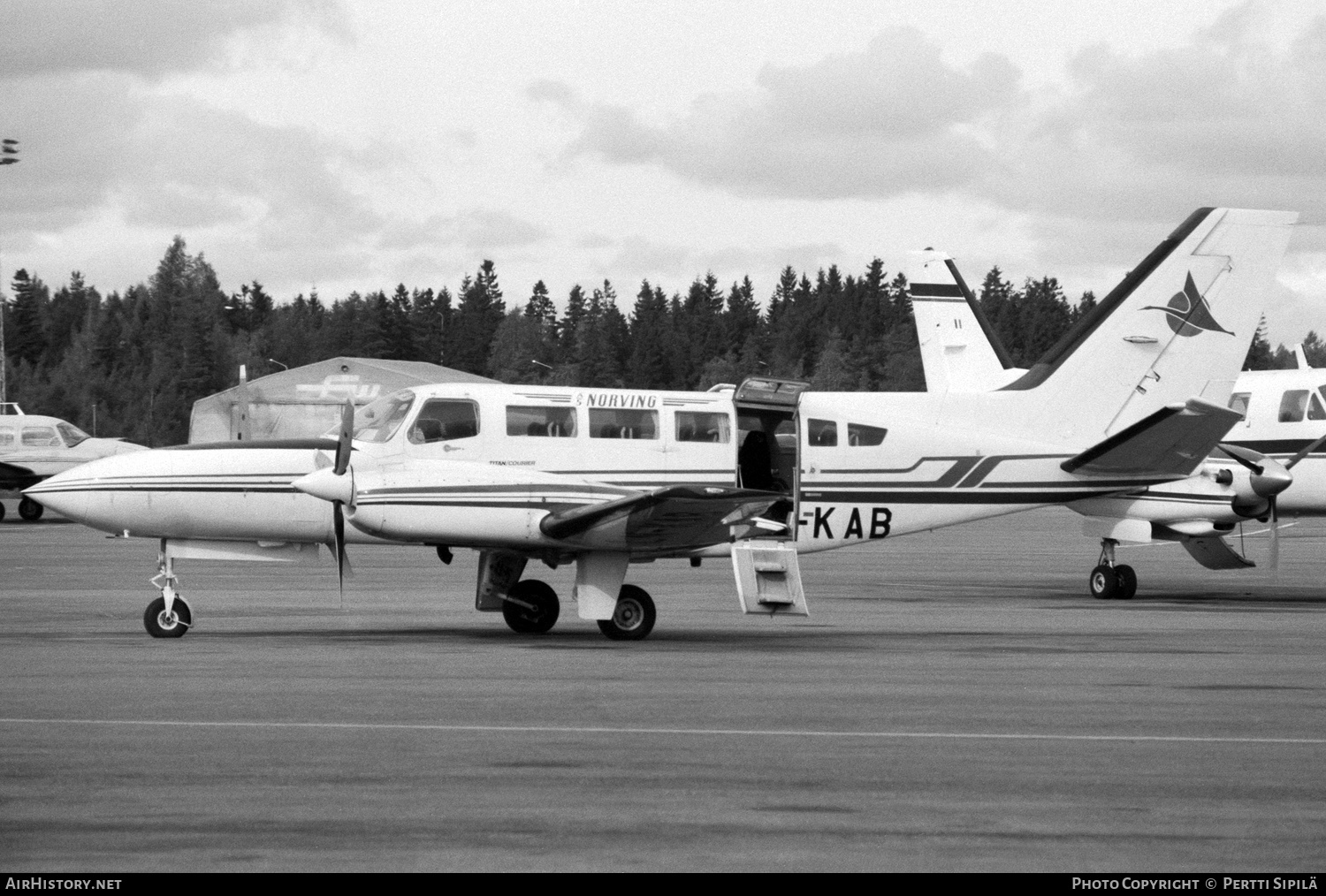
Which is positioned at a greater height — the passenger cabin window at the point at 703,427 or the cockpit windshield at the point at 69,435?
the cockpit windshield at the point at 69,435

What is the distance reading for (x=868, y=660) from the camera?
1377 cm

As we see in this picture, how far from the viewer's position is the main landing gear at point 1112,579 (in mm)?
21172

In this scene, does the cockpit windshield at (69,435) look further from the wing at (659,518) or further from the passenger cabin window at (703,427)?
the wing at (659,518)

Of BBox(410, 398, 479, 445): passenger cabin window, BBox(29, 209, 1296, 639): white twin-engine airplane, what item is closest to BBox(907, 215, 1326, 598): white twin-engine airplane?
BBox(29, 209, 1296, 639): white twin-engine airplane

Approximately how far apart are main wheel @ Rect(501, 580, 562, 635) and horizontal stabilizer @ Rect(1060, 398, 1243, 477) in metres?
7.53

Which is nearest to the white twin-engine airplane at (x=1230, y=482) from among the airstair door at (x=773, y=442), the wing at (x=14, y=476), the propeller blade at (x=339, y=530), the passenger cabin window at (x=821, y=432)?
the passenger cabin window at (x=821, y=432)

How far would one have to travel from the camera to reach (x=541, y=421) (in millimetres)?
16188

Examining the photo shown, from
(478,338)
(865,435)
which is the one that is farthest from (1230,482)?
(478,338)

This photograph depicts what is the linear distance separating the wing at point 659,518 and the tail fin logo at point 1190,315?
8724 millimetres

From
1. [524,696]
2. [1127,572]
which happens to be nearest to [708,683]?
[524,696]

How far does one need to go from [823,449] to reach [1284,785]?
976 centimetres

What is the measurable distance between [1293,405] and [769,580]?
11540 millimetres

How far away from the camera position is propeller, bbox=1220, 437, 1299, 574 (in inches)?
829

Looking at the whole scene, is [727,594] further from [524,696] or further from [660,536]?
[524,696]
